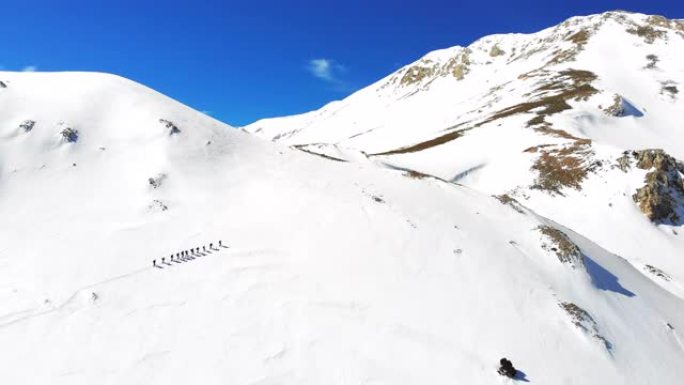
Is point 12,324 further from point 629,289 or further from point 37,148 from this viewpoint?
point 629,289

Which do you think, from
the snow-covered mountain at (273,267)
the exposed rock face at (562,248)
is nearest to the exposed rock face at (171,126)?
the snow-covered mountain at (273,267)

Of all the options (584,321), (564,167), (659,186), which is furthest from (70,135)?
(659,186)

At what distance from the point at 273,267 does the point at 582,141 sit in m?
48.7

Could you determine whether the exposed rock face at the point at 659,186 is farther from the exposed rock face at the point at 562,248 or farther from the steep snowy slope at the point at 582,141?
the exposed rock face at the point at 562,248

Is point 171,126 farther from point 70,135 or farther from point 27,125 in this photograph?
point 27,125

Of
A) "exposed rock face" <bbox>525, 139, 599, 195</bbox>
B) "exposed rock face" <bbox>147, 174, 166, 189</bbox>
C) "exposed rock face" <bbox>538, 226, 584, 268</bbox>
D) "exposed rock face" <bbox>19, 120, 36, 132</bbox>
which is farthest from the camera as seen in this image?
"exposed rock face" <bbox>525, 139, 599, 195</bbox>

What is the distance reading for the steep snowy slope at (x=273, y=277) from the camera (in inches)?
639

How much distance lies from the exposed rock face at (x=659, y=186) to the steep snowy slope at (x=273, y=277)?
13615 millimetres

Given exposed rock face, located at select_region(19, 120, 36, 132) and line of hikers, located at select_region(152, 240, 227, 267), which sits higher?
exposed rock face, located at select_region(19, 120, 36, 132)

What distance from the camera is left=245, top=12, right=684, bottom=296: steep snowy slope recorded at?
43.2 m

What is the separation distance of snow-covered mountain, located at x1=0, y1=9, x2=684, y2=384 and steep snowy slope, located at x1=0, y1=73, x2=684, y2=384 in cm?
10

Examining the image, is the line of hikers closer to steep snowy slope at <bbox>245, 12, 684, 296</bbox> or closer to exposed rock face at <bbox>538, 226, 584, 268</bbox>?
exposed rock face at <bbox>538, 226, 584, 268</bbox>

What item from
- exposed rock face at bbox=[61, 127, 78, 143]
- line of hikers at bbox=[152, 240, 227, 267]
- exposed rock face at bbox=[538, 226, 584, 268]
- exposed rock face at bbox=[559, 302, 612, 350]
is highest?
exposed rock face at bbox=[61, 127, 78, 143]

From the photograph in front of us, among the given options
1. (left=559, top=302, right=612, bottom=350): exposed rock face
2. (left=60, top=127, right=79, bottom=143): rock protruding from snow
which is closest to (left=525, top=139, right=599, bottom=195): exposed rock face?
(left=559, top=302, right=612, bottom=350): exposed rock face
